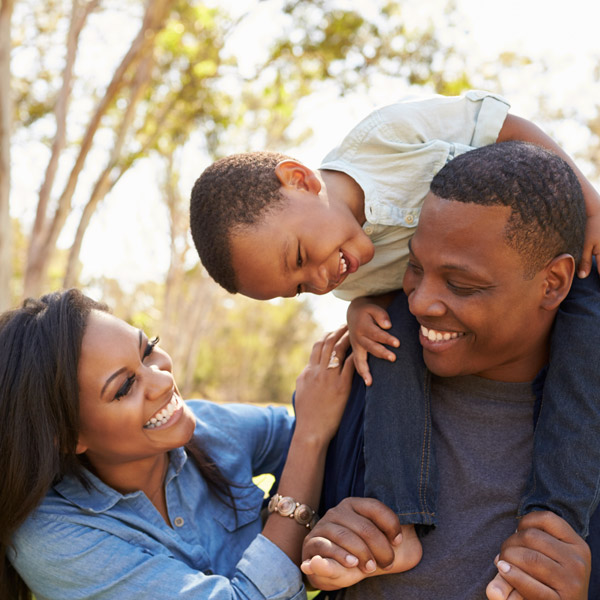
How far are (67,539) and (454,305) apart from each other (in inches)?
55.5

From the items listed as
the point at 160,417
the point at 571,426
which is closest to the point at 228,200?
the point at 160,417

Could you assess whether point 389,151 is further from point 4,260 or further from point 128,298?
point 128,298

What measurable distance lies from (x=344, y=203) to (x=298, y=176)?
0.66 feet

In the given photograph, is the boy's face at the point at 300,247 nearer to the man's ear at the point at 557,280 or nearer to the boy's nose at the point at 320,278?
the boy's nose at the point at 320,278

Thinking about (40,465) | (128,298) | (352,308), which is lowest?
(128,298)

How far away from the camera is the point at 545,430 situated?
2141 mm

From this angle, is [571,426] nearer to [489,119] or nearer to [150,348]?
[489,119]

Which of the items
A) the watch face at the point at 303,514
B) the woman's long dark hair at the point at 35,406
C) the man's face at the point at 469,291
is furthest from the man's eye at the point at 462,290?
the woman's long dark hair at the point at 35,406

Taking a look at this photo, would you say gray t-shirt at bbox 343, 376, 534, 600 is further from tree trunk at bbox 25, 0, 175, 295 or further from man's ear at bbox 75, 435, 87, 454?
tree trunk at bbox 25, 0, 175, 295

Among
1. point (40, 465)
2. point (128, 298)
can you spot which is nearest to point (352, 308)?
point (40, 465)

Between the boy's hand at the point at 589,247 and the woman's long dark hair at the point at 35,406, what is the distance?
164cm

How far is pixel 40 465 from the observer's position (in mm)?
2268

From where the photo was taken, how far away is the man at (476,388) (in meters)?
2.02

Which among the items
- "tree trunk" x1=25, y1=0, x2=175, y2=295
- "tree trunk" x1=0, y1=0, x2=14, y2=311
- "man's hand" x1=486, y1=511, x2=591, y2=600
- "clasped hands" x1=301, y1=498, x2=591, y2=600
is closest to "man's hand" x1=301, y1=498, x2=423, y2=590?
"clasped hands" x1=301, y1=498, x2=591, y2=600
